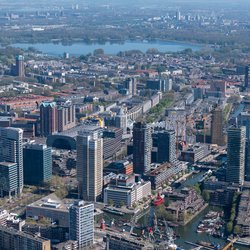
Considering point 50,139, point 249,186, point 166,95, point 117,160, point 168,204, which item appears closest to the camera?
point 168,204

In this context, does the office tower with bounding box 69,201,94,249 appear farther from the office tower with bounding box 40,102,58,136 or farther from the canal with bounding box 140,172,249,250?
the office tower with bounding box 40,102,58,136

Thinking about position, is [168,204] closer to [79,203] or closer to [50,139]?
[79,203]

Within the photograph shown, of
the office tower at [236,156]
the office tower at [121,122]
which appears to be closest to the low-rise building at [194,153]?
the office tower at [236,156]

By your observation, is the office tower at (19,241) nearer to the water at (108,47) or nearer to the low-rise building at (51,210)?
the low-rise building at (51,210)

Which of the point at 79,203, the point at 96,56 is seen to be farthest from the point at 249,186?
the point at 96,56

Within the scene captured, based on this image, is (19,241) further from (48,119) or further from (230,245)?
(48,119)
